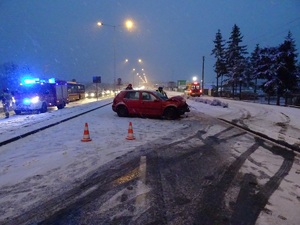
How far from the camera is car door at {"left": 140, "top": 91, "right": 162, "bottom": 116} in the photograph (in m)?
17.0

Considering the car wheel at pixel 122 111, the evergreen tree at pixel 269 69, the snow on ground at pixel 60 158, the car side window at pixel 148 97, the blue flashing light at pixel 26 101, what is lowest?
the snow on ground at pixel 60 158

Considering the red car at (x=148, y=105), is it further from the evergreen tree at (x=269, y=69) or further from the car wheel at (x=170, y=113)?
the evergreen tree at (x=269, y=69)

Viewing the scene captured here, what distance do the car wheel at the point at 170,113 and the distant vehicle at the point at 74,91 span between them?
89.3ft

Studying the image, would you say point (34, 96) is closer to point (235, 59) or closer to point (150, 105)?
point (150, 105)

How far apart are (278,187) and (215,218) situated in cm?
198

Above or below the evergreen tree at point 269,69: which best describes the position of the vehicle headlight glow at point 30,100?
below

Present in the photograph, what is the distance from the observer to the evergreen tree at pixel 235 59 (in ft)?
207

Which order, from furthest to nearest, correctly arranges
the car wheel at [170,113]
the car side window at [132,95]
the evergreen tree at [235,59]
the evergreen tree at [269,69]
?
the evergreen tree at [235,59] < the evergreen tree at [269,69] < the car side window at [132,95] < the car wheel at [170,113]

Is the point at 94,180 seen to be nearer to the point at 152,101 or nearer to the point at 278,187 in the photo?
the point at 278,187

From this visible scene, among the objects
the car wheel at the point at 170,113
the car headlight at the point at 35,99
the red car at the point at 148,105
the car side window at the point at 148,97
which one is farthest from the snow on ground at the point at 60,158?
the car headlight at the point at 35,99

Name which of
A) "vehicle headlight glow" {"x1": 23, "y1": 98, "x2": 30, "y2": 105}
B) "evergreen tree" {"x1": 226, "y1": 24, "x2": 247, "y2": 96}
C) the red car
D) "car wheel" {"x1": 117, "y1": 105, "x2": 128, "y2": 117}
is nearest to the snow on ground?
the red car

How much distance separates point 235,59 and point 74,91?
37.3 m

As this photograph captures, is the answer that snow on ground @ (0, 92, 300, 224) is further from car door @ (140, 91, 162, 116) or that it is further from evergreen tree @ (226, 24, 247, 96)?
evergreen tree @ (226, 24, 247, 96)

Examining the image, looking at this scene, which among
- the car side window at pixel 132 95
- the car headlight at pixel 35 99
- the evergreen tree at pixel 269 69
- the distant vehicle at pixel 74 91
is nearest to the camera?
the car side window at pixel 132 95
